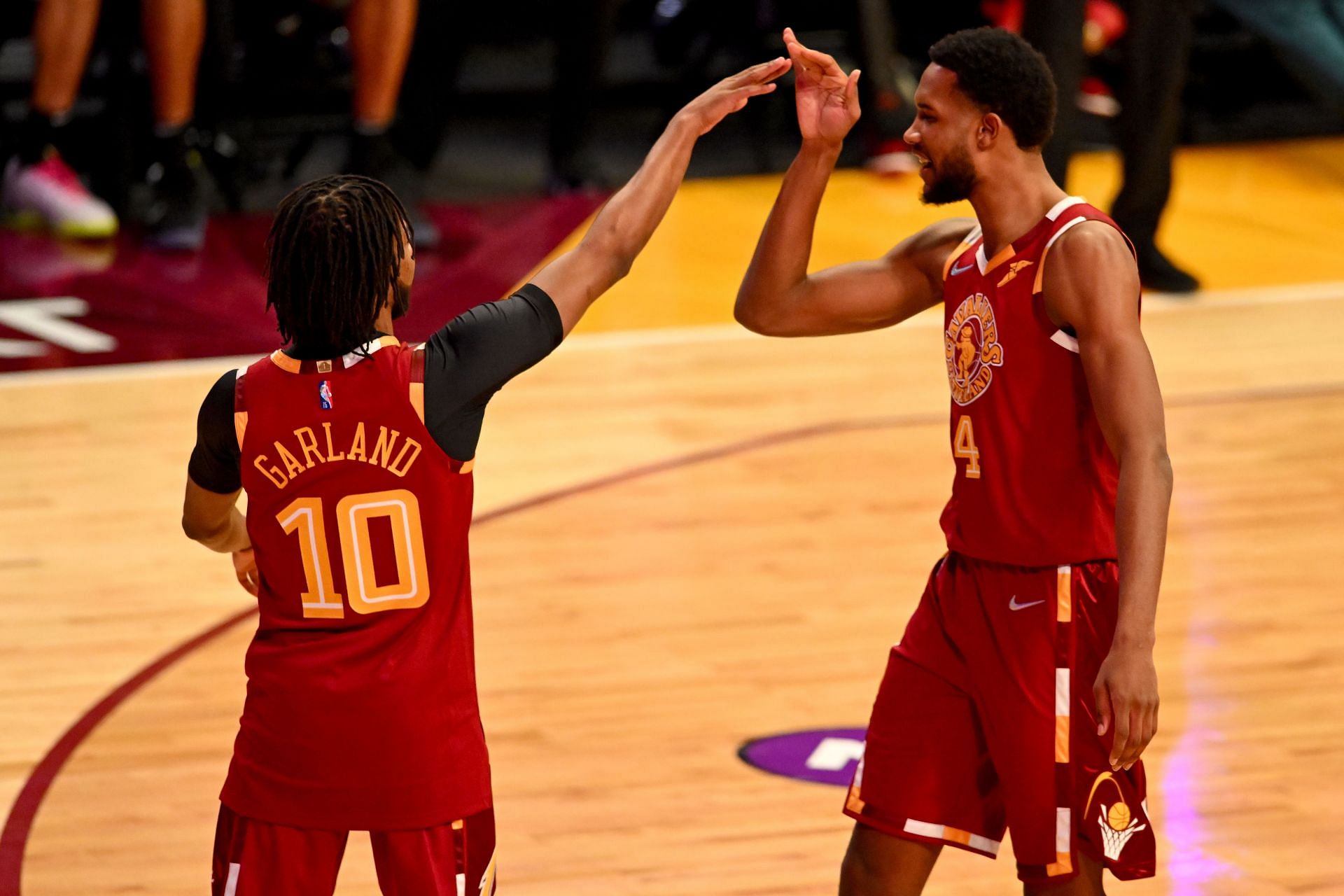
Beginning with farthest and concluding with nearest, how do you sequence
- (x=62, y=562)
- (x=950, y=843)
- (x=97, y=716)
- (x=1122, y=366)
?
1. (x=62, y=562)
2. (x=97, y=716)
3. (x=950, y=843)
4. (x=1122, y=366)

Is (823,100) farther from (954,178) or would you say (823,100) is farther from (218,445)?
(218,445)

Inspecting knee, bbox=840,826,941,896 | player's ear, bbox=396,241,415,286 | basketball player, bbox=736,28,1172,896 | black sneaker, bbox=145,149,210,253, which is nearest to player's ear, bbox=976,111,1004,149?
basketball player, bbox=736,28,1172,896

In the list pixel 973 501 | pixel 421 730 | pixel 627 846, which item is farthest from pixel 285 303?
pixel 627 846

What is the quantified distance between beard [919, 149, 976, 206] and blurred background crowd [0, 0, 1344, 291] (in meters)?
3.96

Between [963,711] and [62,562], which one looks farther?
[62,562]

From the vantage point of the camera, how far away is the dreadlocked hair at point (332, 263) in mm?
2307

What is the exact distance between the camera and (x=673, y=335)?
275 inches

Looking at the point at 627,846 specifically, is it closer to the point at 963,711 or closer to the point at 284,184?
the point at 963,711

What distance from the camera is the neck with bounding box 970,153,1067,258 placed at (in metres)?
2.78

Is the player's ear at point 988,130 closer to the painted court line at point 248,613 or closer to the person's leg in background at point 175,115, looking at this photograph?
the painted court line at point 248,613

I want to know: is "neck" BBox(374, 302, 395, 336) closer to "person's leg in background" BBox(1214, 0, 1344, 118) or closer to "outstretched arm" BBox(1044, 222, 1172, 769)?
"outstretched arm" BBox(1044, 222, 1172, 769)

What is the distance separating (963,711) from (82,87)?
6.93 meters

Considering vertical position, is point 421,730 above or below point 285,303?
below

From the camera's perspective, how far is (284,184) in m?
8.87
